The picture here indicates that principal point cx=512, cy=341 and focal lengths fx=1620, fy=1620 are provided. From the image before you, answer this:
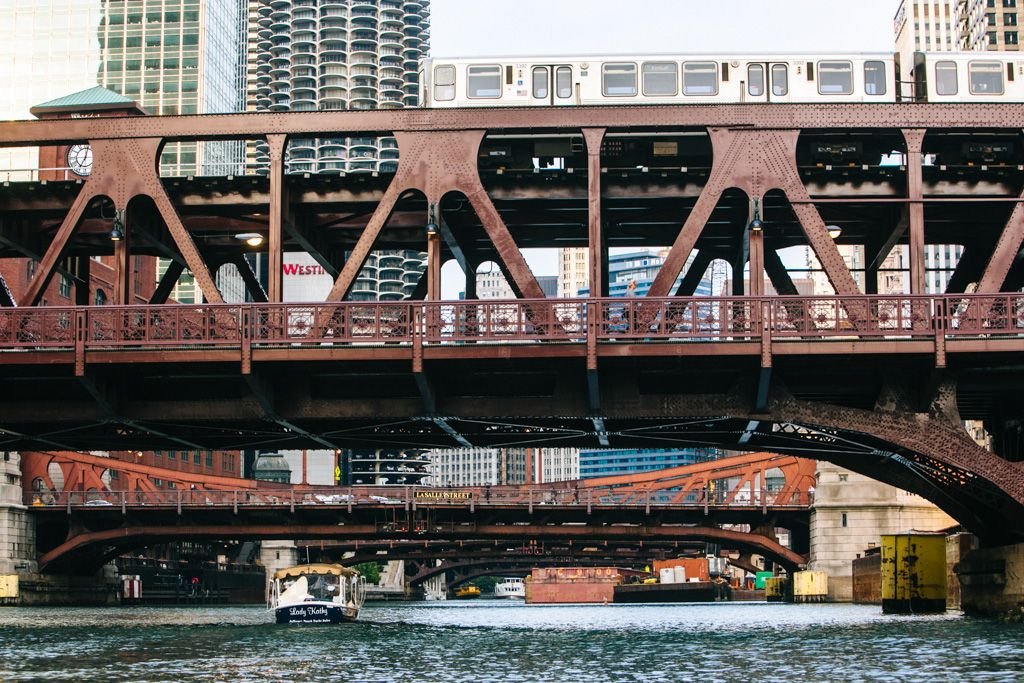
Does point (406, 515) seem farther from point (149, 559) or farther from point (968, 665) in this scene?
point (968, 665)

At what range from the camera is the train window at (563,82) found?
175ft

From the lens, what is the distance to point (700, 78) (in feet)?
176

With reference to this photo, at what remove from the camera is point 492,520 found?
436 ft

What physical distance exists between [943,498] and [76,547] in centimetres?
8722

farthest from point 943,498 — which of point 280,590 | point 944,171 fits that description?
point 280,590

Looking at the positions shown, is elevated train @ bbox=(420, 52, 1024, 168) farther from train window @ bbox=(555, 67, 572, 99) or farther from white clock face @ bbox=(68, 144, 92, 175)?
white clock face @ bbox=(68, 144, 92, 175)

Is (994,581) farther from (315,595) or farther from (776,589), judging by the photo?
(776,589)

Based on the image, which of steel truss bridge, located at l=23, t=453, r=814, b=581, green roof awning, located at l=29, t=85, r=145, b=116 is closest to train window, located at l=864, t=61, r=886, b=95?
steel truss bridge, located at l=23, t=453, r=814, b=581

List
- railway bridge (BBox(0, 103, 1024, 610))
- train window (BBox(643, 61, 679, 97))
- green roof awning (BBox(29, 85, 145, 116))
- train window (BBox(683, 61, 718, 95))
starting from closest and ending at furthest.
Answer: railway bridge (BBox(0, 103, 1024, 610)) < train window (BBox(643, 61, 679, 97)) < train window (BBox(683, 61, 718, 95)) < green roof awning (BBox(29, 85, 145, 116))

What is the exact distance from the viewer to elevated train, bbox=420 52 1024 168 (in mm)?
53469

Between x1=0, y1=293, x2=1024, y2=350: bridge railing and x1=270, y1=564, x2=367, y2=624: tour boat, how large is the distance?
38649 millimetres

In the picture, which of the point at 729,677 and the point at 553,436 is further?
the point at 553,436

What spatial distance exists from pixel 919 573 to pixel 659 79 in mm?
36955

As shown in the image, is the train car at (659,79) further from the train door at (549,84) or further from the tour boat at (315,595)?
the tour boat at (315,595)
